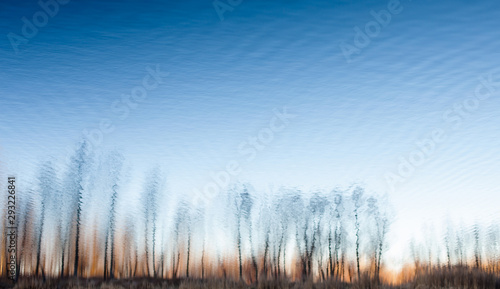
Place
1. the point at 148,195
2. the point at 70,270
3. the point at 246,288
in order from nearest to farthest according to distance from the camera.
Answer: the point at 246,288, the point at 70,270, the point at 148,195

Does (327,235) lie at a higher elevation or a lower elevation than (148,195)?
lower

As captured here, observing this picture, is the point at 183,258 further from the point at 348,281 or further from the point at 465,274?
the point at 465,274

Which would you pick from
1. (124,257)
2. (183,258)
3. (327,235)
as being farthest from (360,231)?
(124,257)

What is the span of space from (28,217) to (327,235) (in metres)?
28.5

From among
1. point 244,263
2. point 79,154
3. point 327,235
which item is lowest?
point 244,263

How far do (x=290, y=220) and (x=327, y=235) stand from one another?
14.6 ft

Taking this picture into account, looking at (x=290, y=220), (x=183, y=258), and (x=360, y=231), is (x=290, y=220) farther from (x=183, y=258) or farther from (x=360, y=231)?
(x=183, y=258)

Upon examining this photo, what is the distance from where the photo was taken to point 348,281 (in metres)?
15.9

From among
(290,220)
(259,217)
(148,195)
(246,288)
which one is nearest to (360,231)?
(290,220)

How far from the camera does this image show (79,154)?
30.8 m

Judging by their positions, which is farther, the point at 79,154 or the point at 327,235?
the point at 327,235

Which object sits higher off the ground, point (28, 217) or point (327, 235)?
point (28, 217)

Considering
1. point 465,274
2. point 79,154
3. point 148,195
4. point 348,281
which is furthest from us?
point 148,195

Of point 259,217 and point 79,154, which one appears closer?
point 79,154
